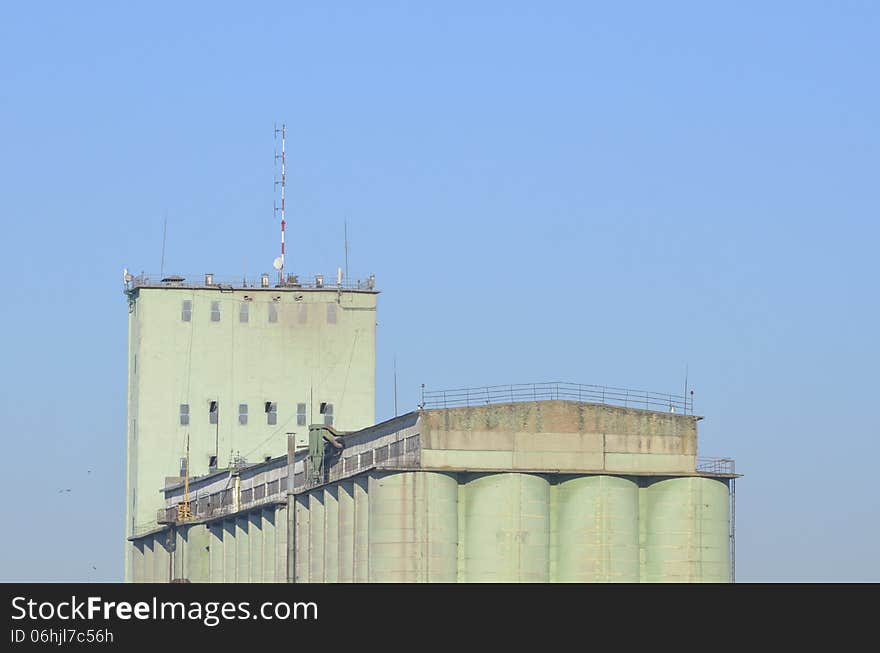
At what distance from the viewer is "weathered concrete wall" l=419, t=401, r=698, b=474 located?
350ft

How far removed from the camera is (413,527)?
105 meters

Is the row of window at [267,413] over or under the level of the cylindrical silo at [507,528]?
over

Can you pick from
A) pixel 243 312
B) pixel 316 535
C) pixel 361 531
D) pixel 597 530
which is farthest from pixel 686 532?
pixel 243 312

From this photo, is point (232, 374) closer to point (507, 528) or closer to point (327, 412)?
point (327, 412)

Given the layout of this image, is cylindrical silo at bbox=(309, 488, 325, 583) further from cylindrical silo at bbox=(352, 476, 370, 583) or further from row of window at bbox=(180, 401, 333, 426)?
row of window at bbox=(180, 401, 333, 426)

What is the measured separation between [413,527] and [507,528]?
425 centimetres

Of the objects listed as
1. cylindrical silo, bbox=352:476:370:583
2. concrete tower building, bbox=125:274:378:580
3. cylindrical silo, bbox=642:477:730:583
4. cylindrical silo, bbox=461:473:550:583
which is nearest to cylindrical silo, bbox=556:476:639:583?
cylindrical silo, bbox=461:473:550:583

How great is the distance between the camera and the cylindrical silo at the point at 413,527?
104312mm

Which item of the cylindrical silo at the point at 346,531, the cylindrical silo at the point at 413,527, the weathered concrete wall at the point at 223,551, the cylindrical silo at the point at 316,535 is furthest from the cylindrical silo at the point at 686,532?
the weathered concrete wall at the point at 223,551

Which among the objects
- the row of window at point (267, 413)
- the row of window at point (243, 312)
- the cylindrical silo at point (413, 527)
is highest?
the row of window at point (243, 312)

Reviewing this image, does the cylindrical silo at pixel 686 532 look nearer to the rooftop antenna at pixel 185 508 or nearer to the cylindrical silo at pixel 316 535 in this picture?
the cylindrical silo at pixel 316 535

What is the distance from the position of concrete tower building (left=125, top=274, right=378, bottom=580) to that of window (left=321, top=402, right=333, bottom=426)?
0.07 metres

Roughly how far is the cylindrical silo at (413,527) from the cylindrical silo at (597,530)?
5110mm

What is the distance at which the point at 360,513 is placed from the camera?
4294 inches
